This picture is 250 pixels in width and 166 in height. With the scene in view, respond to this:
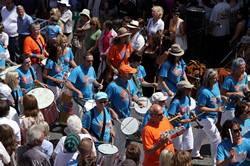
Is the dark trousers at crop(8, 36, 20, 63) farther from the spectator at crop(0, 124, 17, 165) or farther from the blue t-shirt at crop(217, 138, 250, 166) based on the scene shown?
the blue t-shirt at crop(217, 138, 250, 166)

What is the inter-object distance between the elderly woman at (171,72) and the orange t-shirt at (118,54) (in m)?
0.94

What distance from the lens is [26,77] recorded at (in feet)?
36.1

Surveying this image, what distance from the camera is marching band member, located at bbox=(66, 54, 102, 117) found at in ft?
35.7

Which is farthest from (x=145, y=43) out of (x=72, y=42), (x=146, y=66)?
(x=72, y=42)

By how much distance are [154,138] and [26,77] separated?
118 inches

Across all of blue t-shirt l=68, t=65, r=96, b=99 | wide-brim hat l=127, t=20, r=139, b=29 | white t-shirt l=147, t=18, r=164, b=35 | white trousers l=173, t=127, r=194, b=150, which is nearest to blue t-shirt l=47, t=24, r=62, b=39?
wide-brim hat l=127, t=20, r=139, b=29

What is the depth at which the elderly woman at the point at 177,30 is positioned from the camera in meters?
13.8

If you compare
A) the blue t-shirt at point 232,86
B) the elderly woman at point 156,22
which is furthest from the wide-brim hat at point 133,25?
the blue t-shirt at point 232,86

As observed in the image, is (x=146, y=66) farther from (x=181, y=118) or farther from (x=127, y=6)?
(x=181, y=118)

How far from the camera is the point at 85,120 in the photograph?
31.0 feet

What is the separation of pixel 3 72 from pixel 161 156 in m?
3.99

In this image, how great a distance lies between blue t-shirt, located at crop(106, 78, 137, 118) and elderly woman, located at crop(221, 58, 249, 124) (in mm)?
1466

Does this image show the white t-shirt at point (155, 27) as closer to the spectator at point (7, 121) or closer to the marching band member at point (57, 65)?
the marching band member at point (57, 65)

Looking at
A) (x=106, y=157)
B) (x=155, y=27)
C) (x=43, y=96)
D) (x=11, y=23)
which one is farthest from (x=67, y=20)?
(x=106, y=157)
